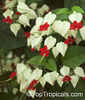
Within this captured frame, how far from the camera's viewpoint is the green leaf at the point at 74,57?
93 cm

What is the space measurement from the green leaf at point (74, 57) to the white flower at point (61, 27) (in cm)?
17

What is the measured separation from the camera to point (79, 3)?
118 cm

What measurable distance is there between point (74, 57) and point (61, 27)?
0.20 meters

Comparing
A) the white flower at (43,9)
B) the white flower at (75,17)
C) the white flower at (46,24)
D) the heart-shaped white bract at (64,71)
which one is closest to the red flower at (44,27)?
the white flower at (46,24)

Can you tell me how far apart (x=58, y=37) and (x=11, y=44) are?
31 centimetres

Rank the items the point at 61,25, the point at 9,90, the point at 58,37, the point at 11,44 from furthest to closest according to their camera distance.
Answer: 1. the point at 9,90
2. the point at 11,44
3. the point at 58,37
4. the point at 61,25

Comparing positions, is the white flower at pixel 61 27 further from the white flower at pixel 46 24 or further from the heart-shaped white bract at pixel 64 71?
the heart-shaped white bract at pixel 64 71

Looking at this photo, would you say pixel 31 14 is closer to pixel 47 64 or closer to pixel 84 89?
pixel 47 64

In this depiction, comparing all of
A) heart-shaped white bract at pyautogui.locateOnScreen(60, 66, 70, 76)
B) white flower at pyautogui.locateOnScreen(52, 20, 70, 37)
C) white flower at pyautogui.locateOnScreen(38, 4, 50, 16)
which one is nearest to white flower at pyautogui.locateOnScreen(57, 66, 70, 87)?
heart-shaped white bract at pyautogui.locateOnScreen(60, 66, 70, 76)

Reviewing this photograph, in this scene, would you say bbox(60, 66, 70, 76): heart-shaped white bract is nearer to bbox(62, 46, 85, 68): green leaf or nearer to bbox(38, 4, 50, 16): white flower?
bbox(62, 46, 85, 68): green leaf

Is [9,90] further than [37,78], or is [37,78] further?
[9,90]

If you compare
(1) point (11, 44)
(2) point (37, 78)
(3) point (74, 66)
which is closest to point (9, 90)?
(1) point (11, 44)

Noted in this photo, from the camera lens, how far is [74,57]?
95cm

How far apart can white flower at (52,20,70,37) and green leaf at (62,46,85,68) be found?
0.17 m
